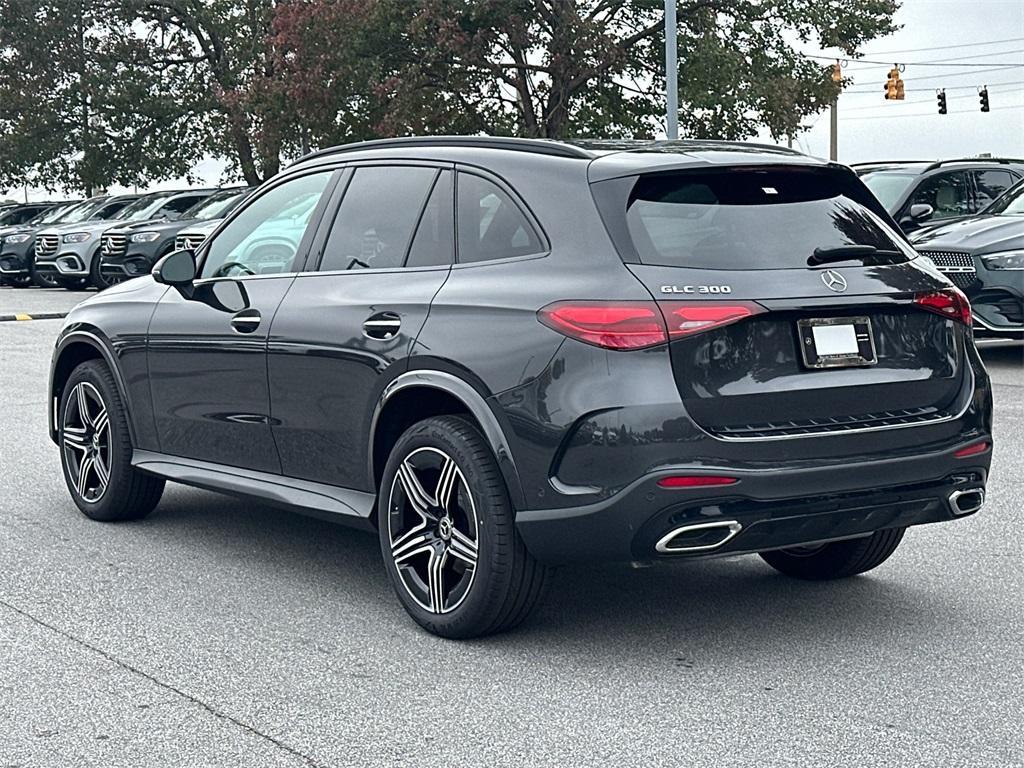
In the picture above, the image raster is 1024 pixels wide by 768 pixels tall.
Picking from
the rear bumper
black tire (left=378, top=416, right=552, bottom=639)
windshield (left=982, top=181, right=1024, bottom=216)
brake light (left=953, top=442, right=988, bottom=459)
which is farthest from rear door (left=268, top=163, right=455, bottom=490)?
windshield (left=982, top=181, right=1024, bottom=216)

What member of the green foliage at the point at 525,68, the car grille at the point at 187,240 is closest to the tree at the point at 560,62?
the green foliage at the point at 525,68

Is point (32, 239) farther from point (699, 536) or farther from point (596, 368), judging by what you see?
point (699, 536)

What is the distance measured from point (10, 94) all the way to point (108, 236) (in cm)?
2356

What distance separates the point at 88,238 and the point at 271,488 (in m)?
22.3

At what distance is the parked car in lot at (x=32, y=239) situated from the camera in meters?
30.6

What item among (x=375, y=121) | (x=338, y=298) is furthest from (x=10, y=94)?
(x=338, y=298)

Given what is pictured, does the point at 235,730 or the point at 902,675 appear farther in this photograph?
the point at 902,675

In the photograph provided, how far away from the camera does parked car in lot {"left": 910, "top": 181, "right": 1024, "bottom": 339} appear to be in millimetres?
14102

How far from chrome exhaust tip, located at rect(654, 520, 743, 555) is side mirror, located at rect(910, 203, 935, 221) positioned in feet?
35.9

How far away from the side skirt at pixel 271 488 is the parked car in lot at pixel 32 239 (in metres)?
24.1

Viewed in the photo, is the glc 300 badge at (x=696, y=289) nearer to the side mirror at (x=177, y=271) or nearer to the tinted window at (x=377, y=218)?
the tinted window at (x=377, y=218)

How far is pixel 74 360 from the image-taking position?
25.6 feet

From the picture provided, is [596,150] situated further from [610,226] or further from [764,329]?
[764,329]

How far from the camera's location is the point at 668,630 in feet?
18.2
